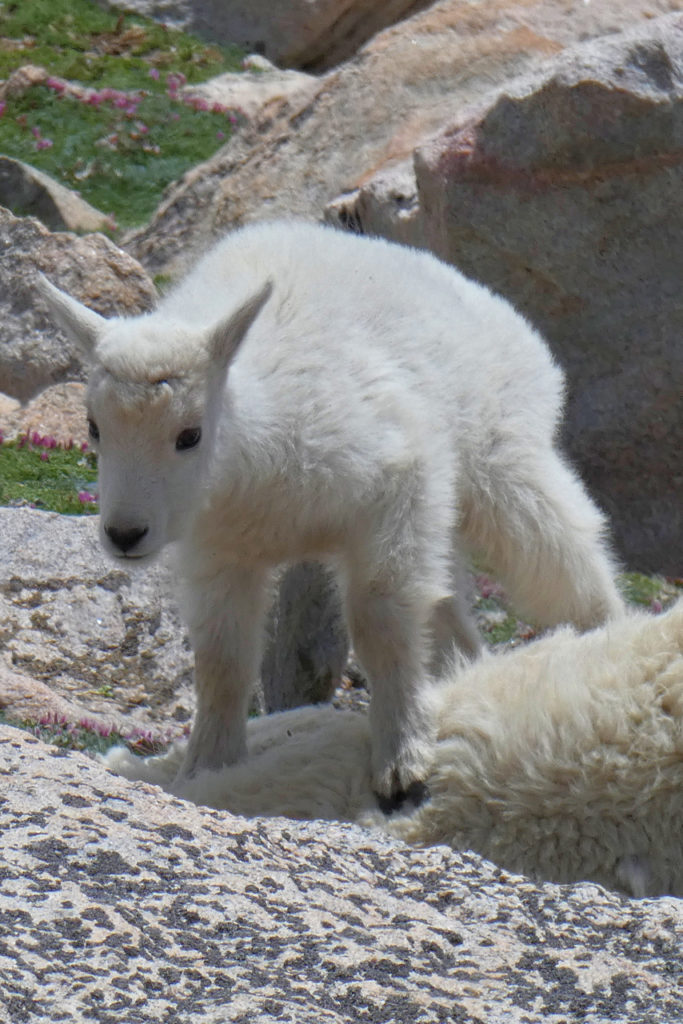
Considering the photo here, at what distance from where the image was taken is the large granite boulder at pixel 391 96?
39.7 ft

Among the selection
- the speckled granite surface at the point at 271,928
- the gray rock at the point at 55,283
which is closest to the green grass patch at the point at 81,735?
the speckled granite surface at the point at 271,928

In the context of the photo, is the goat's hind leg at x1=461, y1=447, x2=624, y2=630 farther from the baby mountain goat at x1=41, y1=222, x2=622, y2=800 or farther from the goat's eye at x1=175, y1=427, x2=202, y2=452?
the goat's eye at x1=175, y1=427, x2=202, y2=452

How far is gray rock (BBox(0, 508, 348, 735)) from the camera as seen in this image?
7309 mm

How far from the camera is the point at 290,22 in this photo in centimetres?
2470

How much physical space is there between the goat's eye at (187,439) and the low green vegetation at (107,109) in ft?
39.4

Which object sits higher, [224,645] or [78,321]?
[78,321]

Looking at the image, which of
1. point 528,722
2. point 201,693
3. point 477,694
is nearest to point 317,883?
point 528,722

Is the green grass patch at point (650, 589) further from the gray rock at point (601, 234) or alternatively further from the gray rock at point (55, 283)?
the gray rock at point (55, 283)

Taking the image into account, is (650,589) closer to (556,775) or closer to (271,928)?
(556,775)

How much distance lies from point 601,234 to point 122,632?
394cm

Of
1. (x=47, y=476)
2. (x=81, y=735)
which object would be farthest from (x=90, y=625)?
(x=47, y=476)

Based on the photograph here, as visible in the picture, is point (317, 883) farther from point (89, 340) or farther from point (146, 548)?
point (89, 340)

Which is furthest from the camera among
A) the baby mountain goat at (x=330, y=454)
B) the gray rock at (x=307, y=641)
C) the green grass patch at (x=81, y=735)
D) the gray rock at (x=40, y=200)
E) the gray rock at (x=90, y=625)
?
the gray rock at (x=40, y=200)

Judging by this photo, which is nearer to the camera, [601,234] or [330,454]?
[330,454]
